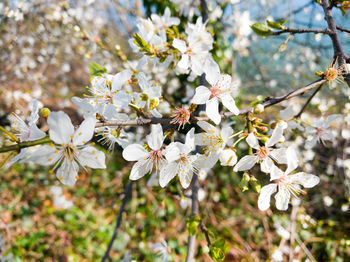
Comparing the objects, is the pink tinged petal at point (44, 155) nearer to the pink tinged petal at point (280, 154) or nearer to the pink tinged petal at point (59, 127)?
the pink tinged petal at point (59, 127)

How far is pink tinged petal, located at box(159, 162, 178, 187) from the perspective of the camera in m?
0.86

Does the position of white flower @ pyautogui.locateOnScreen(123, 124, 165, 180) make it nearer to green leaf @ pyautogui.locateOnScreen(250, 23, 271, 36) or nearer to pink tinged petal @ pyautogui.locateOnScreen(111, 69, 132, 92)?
pink tinged petal @ pyautogui.locateOnScreen(111, 69, 132, 92)

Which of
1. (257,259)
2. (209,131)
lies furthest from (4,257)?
(257,259)

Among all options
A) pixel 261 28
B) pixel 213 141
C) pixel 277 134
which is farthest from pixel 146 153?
pixel 261 28

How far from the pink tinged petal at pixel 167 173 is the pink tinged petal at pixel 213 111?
25 cm

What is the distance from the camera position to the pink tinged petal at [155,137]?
0.78m

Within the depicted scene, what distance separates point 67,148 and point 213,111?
1.92 feet

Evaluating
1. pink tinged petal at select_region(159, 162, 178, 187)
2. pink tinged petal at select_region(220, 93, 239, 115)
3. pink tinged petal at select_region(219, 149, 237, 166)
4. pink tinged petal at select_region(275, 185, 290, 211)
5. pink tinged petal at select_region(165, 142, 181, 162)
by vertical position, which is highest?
pink tinged petal at select_region(220, 93, 239, 115)

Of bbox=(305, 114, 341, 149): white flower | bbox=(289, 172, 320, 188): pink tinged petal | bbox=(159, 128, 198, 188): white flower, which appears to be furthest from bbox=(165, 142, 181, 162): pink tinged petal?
bbox=(305, 114, 341, 149): white flower

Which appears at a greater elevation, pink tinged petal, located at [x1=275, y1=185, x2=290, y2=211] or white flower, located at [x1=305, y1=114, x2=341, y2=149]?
white flower, located at [x1=305, y1=114, x2=341, y2=149]

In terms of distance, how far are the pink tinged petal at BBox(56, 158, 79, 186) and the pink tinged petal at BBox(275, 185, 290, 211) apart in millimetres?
857

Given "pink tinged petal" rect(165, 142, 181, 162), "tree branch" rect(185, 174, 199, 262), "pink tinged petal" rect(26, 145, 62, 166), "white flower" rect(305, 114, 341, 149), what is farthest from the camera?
"white flower" rect(305, 114, 341, 149)

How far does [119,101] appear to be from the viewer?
85 centimetres

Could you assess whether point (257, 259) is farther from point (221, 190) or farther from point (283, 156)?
point (283, 156)
